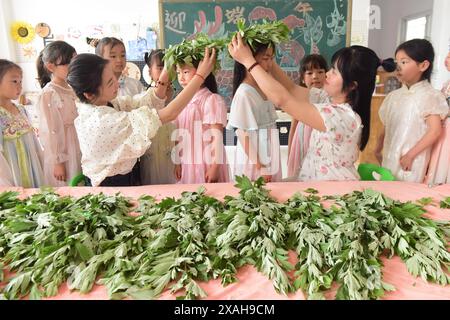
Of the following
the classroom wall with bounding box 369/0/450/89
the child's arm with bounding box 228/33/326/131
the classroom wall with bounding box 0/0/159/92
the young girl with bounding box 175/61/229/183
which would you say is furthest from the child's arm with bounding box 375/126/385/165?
the classroom wall with bounding box 0/0/159/92

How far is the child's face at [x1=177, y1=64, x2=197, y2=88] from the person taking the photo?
1.79 m

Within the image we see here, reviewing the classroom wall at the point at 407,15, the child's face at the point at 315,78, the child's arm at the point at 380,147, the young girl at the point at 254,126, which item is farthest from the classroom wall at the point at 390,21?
the young girl at the point at 254,126

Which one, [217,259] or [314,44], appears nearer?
[217,259]

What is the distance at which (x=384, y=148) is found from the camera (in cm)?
221

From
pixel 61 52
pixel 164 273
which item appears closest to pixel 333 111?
pixel 164 273

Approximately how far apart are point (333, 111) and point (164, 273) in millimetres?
1036

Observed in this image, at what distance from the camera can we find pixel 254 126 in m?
1.85

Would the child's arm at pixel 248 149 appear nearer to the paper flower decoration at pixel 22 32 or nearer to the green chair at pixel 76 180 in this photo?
the green chair at pixel 76 180

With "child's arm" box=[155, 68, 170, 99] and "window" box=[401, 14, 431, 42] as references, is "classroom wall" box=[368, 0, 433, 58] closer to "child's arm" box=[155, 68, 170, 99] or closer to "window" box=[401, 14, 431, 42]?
"window" box=[401, 14, 431, 42]

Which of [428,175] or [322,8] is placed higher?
[322,8]

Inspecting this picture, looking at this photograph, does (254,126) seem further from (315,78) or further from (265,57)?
(315,78)
